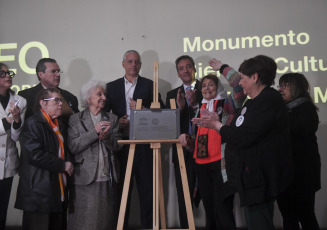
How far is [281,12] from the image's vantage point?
148 inches

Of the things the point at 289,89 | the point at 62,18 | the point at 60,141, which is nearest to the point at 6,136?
the point at 60,141

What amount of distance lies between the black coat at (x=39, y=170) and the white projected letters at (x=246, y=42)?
2.08 m

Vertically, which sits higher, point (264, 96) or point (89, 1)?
point (89, 1)

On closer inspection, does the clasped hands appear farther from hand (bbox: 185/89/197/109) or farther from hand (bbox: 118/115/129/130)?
hand (bbox: 185/89/197/109)

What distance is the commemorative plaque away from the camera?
8.45 feet

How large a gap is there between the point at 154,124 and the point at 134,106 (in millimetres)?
431

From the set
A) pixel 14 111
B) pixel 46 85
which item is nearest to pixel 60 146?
pixel 14 111

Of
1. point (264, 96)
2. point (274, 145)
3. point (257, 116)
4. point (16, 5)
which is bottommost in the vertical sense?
point (274, 145)

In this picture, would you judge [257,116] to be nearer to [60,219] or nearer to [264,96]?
[264,96]

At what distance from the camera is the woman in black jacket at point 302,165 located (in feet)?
8.01

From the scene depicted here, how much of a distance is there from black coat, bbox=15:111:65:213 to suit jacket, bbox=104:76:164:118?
2.93ft

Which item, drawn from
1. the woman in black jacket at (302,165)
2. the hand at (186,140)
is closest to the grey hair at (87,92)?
the hand at (186,140)

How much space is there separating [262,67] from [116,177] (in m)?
1.41

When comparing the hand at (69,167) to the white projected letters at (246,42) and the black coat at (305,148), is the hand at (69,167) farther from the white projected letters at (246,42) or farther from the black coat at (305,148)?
the white projected letters at (246,42)
